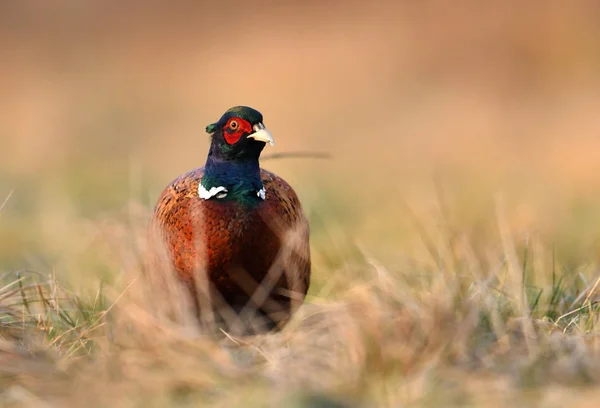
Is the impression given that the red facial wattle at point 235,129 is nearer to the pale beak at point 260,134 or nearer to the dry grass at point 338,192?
the pale beak at point 260,134

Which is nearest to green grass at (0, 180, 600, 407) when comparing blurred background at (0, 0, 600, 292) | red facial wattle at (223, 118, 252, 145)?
red facial wattle at (223, 118, 252, 145)

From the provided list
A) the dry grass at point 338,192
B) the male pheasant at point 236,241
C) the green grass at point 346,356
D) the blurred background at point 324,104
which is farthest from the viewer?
the blurred background at point 324,104

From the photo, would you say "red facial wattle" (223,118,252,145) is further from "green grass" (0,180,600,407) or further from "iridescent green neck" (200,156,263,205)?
"green grass" (0,180,600,407)

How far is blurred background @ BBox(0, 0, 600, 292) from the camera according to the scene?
8688mm

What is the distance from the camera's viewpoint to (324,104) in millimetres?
13633

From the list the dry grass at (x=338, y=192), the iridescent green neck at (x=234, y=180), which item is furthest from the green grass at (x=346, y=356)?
the iridescent green neck at (x=234, y=180)

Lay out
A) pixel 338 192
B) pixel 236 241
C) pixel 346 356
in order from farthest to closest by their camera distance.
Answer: pixel 338 192
pixel 236 241
pixel 346 356

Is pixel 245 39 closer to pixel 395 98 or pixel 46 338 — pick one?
pixel 395 98

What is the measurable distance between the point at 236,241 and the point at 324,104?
9433 mm

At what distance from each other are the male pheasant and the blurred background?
100 inches

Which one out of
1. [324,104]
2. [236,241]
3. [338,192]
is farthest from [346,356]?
[324,104]

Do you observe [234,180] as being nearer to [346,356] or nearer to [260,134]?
[260,134]

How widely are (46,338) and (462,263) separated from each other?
1.86 m

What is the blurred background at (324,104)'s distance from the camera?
8.69 m
